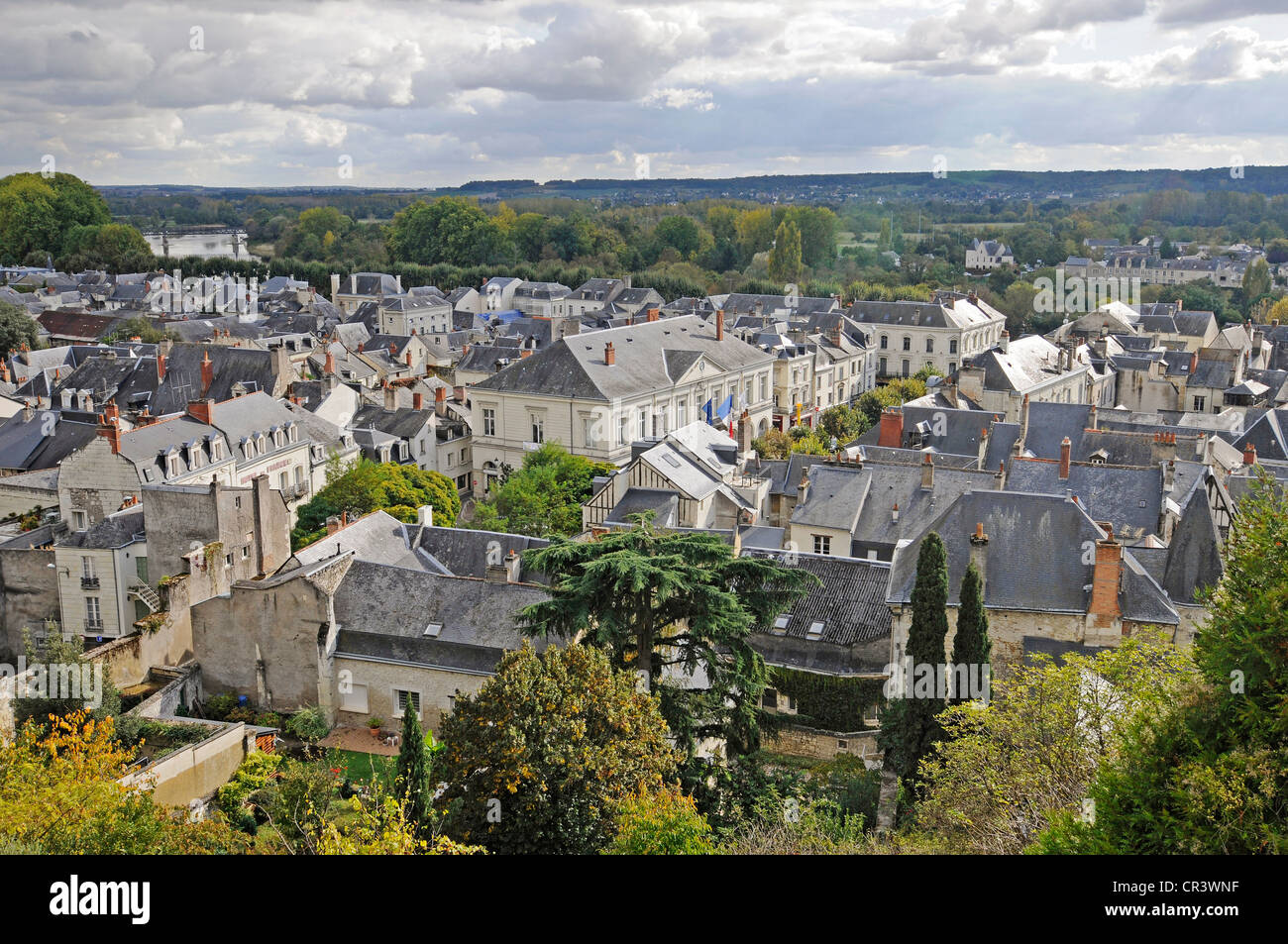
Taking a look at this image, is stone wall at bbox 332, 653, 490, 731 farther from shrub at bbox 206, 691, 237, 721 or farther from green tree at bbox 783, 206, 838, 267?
green tree at bbox 783, 206, 838, 267

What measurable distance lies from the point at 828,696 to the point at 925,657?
4955 millimetres

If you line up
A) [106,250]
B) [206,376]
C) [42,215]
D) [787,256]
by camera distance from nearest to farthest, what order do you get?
[206,376] → [787,256] → [106,250] → [42,215]

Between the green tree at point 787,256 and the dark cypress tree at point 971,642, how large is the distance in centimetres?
10605

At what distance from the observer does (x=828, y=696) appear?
86.6 ft

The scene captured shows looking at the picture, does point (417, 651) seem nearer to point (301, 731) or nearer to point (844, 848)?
point (301, 731)

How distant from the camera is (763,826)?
63.1 feet

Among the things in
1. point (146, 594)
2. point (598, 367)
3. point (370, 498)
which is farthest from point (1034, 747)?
point (598, 367)

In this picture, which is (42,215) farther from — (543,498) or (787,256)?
(543,498)

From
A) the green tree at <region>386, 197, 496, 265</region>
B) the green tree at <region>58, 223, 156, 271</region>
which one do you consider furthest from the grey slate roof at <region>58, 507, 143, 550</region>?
the green tree at <region>386, 197, 496, 265</region>

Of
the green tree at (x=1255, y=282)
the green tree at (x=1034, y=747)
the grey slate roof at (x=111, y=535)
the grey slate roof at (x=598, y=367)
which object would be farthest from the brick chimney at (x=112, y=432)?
the green tree at (x=1255, y=282)

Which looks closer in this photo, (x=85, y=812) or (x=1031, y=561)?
(x=85, y=812)

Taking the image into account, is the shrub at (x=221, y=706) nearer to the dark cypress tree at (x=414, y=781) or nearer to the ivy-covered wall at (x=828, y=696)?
the dark cypress tree at (x=414, y=781)

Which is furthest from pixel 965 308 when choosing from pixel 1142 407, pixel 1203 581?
pixel 1203 581

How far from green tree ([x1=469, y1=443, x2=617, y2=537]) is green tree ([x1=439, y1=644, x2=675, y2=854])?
1907 centimetres
